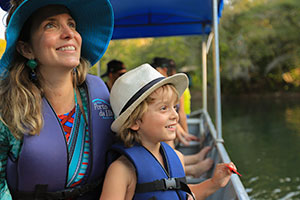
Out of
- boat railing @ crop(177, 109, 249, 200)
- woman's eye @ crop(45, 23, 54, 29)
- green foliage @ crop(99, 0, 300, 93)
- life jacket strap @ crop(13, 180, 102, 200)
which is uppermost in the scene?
green foliage @ crop(99, 0, 300, 93)

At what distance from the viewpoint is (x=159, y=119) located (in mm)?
1619

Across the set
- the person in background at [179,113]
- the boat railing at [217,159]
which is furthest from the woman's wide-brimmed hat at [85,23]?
the person in background at [179,113]

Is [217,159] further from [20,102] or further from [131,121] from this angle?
[20,102]

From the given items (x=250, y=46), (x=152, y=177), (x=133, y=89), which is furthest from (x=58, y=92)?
(x=250, y=46)

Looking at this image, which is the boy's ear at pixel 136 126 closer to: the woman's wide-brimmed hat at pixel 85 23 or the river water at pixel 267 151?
the woman's wide-brimmed hat at pixel 85 23

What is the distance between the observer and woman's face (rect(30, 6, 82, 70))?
4.87 feet

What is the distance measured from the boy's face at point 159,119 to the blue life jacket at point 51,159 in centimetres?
20

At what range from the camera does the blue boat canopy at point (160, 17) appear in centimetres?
451

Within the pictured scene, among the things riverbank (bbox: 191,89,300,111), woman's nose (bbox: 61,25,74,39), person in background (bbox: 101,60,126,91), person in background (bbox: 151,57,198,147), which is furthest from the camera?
riverbank (bbox: 191,89,300,111)

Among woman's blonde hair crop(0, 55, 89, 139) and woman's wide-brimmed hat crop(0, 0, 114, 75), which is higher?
woman's wide-brimmed hat crop(0, 0, 114, 75)

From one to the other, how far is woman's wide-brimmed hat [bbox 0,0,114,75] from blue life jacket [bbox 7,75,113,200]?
29 centimetres

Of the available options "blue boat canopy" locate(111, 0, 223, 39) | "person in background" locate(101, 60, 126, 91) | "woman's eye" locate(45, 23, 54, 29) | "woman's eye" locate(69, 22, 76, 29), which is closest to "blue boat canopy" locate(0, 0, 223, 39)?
"blue boat canopy" locate(111, 0, 223, 39)

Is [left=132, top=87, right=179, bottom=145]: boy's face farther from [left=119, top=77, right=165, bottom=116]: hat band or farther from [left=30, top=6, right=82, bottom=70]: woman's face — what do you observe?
[left=30, top=6, right=82, bottom=70]: woman's face

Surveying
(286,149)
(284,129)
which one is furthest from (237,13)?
(286,149)
